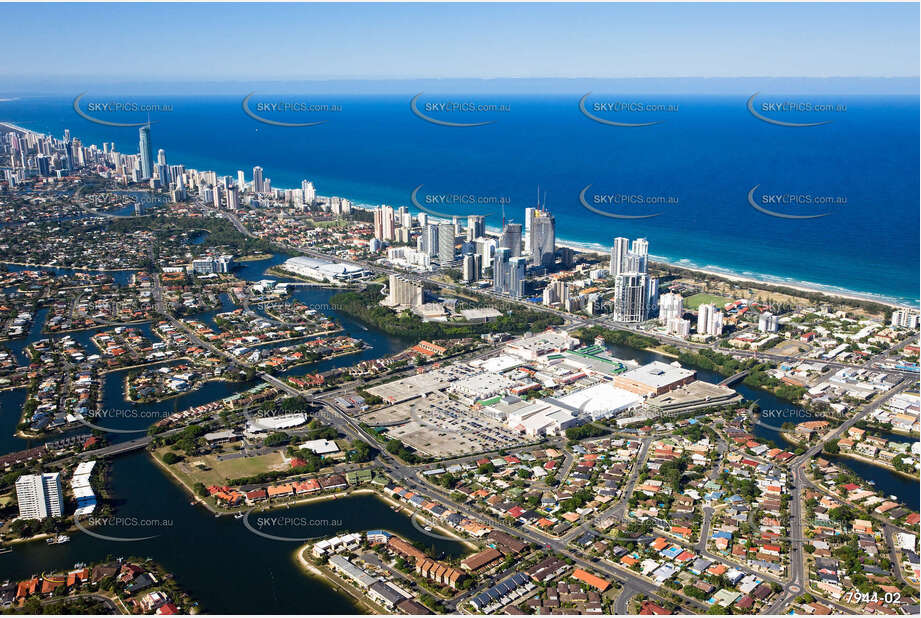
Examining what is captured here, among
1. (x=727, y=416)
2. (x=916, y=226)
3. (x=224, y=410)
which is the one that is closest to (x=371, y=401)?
(x=224, y=410)

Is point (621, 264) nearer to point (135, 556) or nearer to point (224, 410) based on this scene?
point (224, 410)

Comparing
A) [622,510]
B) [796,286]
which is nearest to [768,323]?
[796,286]

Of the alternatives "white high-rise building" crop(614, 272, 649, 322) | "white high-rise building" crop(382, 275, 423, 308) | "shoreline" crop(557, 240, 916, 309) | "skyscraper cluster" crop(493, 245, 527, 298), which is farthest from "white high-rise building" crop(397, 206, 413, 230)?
"white high-rise building" crop(614, 272, 649, 322)

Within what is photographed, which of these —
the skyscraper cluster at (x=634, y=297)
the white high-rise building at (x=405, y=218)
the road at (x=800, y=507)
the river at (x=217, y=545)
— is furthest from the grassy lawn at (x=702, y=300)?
the white high-rise building at (x=405, y=218)

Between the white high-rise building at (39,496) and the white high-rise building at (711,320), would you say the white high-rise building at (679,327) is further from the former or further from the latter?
the white high-rise building at (39,496)

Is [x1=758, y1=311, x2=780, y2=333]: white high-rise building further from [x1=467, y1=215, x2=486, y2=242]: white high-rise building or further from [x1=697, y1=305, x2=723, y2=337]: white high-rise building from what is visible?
[x1=467, y1=215, x2=486, y2=242]: white high-rise building

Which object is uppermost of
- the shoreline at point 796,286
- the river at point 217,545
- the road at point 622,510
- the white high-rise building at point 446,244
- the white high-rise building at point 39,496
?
Answer: the white high-rise building at point 446,244
